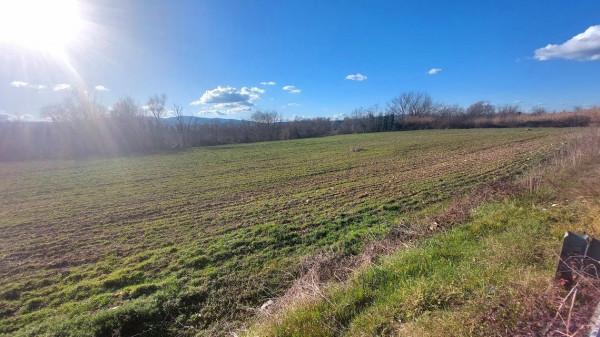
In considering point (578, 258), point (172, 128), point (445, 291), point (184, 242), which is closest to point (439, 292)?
point (445, 291)

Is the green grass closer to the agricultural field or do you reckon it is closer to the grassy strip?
the grassy strip

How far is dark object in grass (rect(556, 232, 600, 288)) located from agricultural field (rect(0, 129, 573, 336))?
4.52m

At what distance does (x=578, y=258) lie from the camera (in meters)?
2.96

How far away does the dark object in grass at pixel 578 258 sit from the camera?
2867mm

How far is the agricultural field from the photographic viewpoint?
566cm

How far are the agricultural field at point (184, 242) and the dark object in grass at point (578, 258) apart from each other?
452cm

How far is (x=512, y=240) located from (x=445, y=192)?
7.53 m

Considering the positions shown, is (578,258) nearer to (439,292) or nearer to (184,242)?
(439,292)

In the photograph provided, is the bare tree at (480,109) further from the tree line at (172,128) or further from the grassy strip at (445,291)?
the grassy strip at (445,291)

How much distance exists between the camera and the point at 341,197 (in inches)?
507

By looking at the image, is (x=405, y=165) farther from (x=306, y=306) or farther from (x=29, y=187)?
(x=29, y=187)

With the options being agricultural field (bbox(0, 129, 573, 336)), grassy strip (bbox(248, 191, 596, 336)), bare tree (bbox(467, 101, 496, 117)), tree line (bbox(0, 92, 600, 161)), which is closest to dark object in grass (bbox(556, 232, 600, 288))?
grassy strip (bbox(248, 191, 596, 336))

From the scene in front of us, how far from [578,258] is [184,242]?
8882 mm

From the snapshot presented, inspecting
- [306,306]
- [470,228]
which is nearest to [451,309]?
[306,306]
